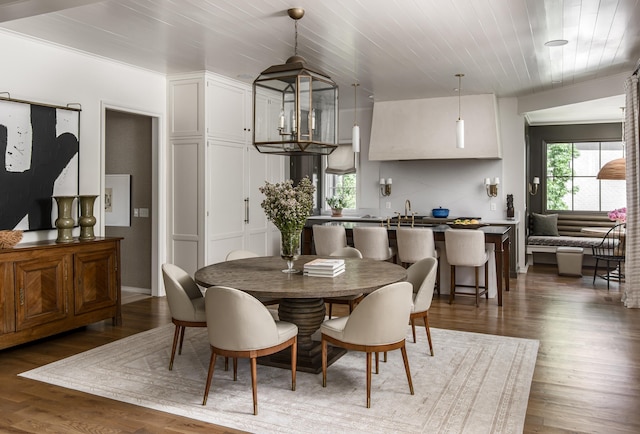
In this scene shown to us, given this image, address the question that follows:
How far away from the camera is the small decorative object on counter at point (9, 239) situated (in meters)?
4.01

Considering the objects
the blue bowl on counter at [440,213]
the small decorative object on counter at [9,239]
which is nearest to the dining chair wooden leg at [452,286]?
the blue bowl on counter at [440,213]

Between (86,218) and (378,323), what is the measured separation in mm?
3050

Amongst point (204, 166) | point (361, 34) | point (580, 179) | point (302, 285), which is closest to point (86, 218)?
point (204, 166)

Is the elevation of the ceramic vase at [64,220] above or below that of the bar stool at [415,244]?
above

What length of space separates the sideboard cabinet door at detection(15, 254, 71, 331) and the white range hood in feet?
16.6

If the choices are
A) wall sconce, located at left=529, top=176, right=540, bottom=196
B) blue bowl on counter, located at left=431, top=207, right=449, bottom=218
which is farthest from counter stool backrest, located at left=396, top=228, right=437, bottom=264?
wall sconce, located at left=529, top=176, right=540, bottom=196

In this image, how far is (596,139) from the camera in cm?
951

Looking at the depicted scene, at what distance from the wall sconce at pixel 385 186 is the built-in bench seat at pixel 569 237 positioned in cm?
246

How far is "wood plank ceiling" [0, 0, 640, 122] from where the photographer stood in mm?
3973

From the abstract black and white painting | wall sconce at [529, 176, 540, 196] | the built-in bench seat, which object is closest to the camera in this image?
the abstract black and white painting

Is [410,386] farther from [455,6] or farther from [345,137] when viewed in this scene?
[345,137]

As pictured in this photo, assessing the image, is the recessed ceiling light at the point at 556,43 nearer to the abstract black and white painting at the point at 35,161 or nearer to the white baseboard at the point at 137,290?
the abstract black and white painting at the point at 35,161

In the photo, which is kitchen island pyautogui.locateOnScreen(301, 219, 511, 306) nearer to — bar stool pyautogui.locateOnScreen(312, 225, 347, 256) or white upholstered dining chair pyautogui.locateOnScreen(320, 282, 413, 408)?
bar stool pyautogui.locateOnScreen(312, 225, 347, 256)

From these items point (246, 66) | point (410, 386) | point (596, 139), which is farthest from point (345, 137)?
point (410, 386)
